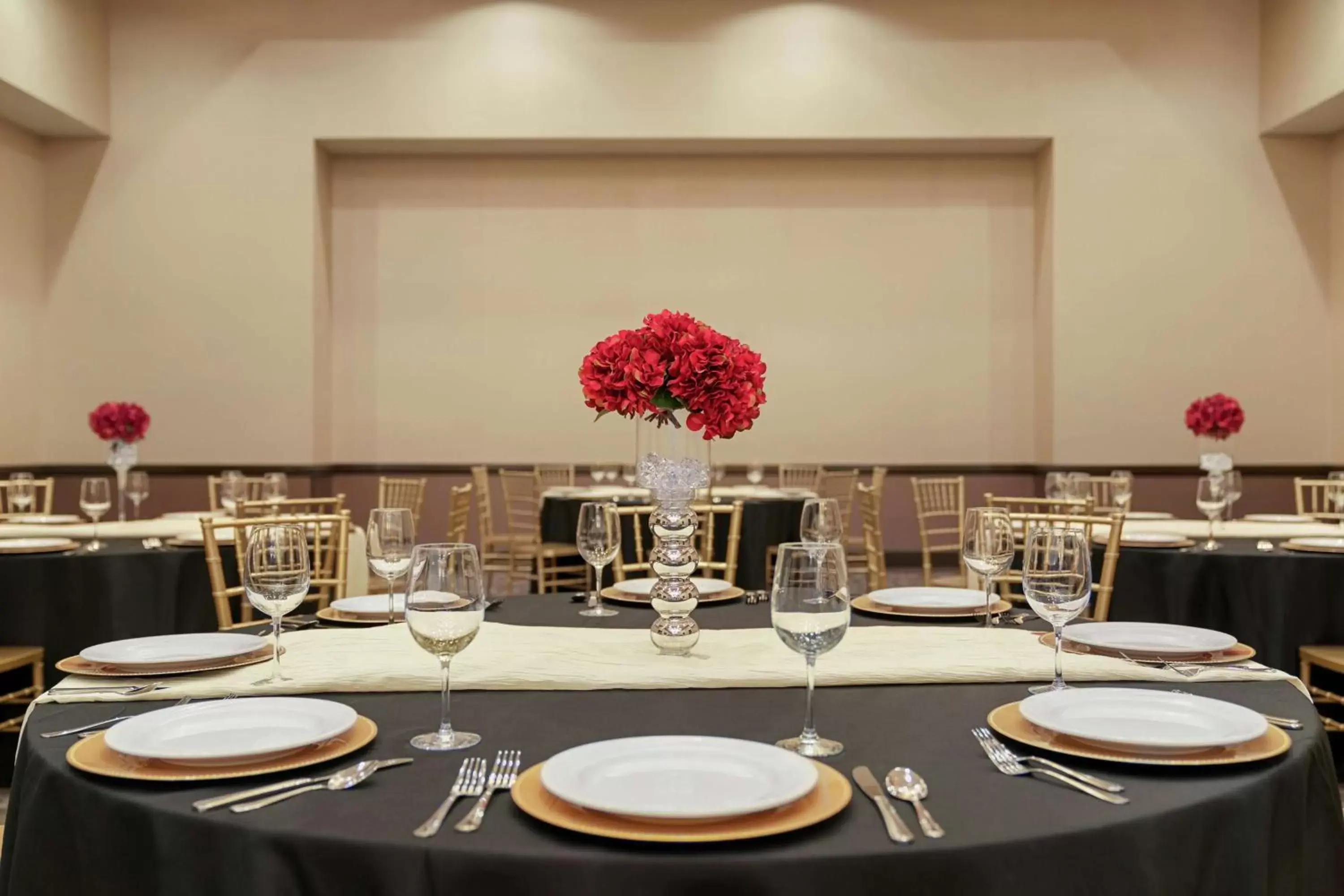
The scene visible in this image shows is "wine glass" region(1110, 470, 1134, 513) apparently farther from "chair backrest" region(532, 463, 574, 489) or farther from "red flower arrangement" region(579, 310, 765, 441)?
"chair backrest" region(532, 463, 574, 489)

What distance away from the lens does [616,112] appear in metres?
8.17

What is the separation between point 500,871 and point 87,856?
486 mm

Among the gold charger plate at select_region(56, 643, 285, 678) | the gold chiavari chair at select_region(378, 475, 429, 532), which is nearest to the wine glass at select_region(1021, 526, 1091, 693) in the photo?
the gold charger plate at select_region(56, 643, 285, 678)

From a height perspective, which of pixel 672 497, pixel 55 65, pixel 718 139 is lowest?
pixel 672 497

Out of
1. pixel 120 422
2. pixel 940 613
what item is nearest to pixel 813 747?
pixel 940 613

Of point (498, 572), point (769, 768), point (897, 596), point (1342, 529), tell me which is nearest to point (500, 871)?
point (769, 768)

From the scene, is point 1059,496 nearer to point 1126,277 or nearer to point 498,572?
point 1126,277

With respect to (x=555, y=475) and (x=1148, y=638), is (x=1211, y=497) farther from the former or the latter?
(x=555, y=475)

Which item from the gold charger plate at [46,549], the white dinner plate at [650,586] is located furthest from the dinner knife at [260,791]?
the gold charger plate at [46,549]

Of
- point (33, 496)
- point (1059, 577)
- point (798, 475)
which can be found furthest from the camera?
point (798, 475)

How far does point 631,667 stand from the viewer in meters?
1.68

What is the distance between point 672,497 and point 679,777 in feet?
2.77

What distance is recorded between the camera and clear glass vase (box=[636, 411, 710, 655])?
1.83m

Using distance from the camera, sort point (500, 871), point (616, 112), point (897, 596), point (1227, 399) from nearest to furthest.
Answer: point (500, 871)
point (897, 596)
point (1227, 399)
point (616, 112)
